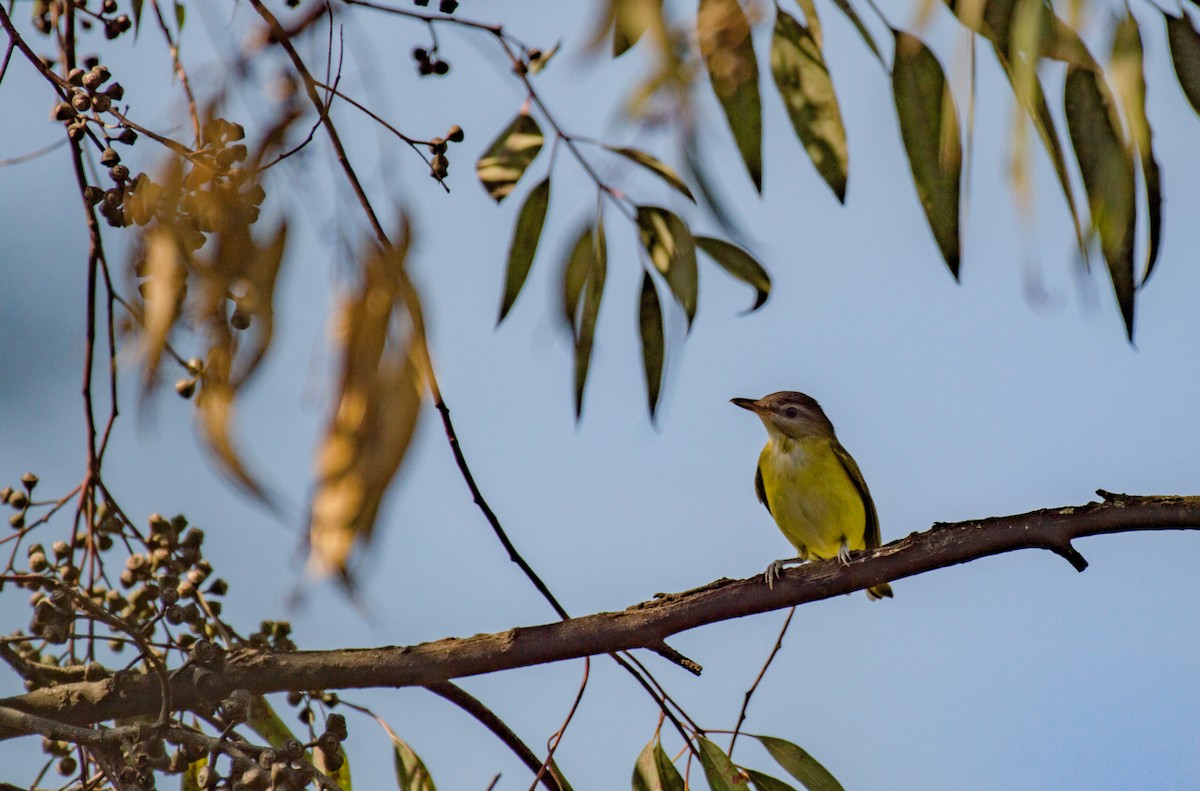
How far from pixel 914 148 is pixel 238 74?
0.87m

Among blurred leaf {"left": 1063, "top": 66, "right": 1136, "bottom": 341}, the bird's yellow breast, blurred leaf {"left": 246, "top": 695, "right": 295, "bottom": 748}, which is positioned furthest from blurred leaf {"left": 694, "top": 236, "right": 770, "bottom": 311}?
the bird's yellow breast

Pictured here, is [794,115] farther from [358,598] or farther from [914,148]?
[358,598]

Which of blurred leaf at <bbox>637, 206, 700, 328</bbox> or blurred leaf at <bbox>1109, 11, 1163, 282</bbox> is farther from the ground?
blurred leaf at <bbox>637, 206, 700, 328</bbox>

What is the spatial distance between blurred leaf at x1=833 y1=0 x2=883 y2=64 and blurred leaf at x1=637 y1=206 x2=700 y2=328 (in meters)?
0.50

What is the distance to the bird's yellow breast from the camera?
201 inches

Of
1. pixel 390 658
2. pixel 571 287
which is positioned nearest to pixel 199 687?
pixel 390 658

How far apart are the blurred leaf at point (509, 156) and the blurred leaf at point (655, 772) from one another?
4.15 feet

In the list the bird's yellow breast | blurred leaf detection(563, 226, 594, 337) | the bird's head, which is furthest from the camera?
the bird's head

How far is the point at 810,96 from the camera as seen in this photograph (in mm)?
1835

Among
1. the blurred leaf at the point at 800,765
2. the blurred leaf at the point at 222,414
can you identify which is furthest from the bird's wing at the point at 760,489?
the blurred leaf at the point at 222,414

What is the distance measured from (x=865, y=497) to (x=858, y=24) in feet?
12.8

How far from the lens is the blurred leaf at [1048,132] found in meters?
1.39

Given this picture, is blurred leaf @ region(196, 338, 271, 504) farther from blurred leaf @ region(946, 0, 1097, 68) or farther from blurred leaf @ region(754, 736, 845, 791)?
blurred leaf @ region(754, 736, 845, 791)

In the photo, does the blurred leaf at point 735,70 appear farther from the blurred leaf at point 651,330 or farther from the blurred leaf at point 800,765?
the blurred leaf at point 800,765
